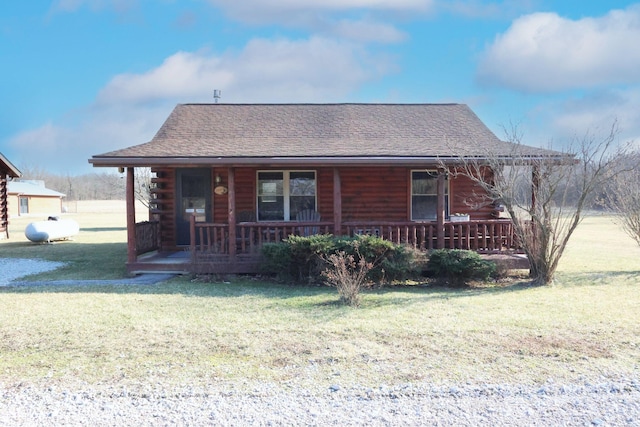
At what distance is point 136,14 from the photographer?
1522cm

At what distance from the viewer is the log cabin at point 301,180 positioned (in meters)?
10.0

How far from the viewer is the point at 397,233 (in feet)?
33.6

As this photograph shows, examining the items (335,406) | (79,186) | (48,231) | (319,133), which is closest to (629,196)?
(319,133)

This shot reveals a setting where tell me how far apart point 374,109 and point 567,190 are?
660 centimetres

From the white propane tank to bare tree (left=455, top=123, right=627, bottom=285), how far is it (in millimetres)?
15807

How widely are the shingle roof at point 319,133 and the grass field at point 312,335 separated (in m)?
2.91

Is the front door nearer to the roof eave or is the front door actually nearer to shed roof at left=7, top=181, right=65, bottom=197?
the roof eave

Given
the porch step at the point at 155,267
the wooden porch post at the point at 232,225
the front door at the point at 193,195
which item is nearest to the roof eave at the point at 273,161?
the wooden porch post at the point at 232,225

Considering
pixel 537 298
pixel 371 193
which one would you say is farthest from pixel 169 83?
pixel 537 298

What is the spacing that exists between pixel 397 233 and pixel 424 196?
243cm

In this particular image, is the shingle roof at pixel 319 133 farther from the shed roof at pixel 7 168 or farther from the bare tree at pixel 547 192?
the shed roof at pixel 7 168

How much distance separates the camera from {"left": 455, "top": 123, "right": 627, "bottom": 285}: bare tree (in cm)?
890

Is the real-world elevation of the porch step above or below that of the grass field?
above

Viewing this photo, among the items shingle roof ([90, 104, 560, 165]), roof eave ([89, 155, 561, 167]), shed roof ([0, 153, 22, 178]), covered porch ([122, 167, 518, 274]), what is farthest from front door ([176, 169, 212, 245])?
shed roof ([0, 153, 22, 178])
